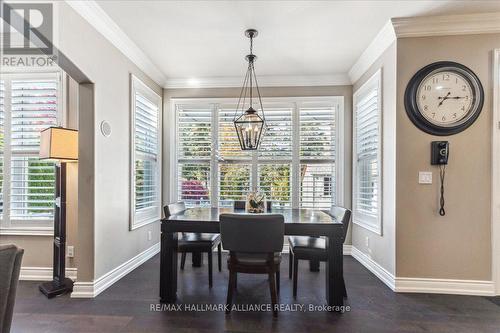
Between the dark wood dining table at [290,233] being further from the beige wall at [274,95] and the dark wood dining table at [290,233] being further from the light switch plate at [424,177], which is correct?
the beige wall at [274,95]

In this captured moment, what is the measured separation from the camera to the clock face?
2.78 m

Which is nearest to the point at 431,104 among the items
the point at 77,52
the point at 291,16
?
the point at 291,16

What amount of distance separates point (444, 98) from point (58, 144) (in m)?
3.87

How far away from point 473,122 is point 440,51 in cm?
81

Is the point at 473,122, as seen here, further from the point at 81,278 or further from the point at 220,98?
the point at 81,278

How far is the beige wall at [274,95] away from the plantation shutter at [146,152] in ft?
0.67

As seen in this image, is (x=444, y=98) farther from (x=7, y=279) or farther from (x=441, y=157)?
(x=7, y=279)

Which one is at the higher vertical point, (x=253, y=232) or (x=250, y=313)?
(x=253, y=232)

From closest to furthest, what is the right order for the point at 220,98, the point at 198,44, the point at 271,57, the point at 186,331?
the point at 186,331
the point at 198,44
the point at 271,57
the point at 220,98

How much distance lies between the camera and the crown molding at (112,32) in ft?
8.20

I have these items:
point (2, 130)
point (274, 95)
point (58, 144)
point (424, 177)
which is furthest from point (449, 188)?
point (2, 130)

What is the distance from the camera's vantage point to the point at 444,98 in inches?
110

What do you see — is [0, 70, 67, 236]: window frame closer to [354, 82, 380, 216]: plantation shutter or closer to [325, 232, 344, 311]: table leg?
[325, 232, 344, 311]: table leg

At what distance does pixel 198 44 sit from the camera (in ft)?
10.8
